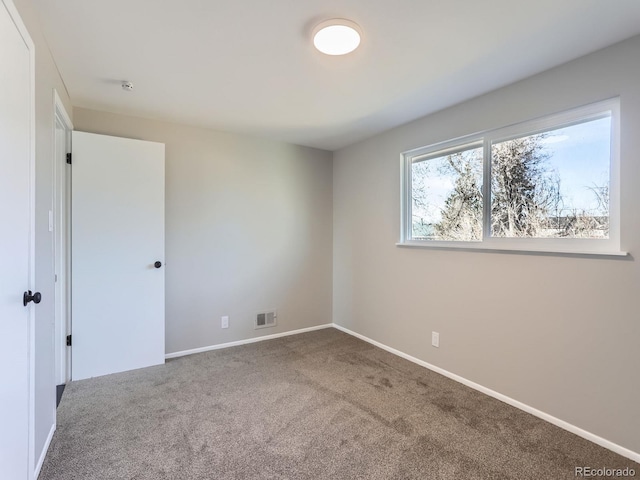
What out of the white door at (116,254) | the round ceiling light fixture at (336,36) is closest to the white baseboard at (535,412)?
the white door at (116,254)

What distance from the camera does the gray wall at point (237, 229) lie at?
3.28m

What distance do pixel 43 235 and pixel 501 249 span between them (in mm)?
3036

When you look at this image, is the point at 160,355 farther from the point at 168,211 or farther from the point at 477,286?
the point at 477,286

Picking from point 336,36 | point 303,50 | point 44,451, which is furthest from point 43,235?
point 336,36

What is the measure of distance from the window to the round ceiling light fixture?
1.40 metres

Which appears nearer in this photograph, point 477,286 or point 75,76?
point 75,76

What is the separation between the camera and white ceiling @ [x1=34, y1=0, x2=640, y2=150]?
5.36 feet

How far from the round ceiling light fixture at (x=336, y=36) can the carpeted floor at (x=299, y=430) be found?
235cm

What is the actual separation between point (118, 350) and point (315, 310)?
220cm
